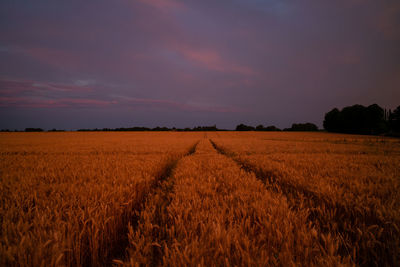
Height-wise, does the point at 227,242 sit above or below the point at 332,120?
below

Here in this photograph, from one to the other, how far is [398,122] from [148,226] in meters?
68.3

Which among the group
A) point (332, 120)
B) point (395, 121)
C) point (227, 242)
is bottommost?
point (227, 242)

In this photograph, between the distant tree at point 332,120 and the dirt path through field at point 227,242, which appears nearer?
the dirt path through field at point 227,242

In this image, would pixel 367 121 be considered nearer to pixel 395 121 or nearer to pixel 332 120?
pixel 395 121

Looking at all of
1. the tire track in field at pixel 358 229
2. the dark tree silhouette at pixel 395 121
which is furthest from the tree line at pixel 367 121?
the tire track in field at pixel 358 229

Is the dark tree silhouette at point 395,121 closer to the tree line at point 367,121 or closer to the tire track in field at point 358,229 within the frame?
the tree line at point 367,121

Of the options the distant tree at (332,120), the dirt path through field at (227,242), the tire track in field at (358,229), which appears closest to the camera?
the dirt path through field at (227,242)

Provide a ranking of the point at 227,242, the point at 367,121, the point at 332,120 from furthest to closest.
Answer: the point at 332,120
the point at 367,121
the point at 227,242

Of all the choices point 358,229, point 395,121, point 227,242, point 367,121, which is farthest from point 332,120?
point 227,242

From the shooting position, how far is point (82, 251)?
1375 mm

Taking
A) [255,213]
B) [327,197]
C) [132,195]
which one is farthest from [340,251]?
[132,195]

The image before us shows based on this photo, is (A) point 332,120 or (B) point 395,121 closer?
(B) point 395,121

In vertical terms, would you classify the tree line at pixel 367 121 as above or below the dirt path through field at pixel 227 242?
above

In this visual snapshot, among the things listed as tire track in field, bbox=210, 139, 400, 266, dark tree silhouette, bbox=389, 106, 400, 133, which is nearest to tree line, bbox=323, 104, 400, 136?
dark tree silhouette, bbox=389, 106, 400, 133
